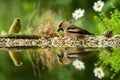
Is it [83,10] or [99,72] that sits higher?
[83,10]

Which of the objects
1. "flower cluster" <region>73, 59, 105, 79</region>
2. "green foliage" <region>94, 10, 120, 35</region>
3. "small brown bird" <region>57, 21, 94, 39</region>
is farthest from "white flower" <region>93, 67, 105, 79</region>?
"small brown bird" <region>57, 21, 94, 39</region>

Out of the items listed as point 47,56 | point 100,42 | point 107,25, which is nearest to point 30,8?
point 47,56

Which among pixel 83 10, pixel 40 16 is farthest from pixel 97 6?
pixel 40 16

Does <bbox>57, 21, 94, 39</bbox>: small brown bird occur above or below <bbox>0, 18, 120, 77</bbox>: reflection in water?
above

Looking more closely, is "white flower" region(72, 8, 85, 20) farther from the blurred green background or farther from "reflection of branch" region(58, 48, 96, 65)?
"reflection of branch" region(58, 48, 96, 65)

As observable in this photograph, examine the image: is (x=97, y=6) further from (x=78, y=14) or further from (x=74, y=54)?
(x=74, y=54)

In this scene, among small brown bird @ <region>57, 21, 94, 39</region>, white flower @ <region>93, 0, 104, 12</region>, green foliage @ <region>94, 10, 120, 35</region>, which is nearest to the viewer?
small brown bird @ <region>57, 21, 94, 39</region>

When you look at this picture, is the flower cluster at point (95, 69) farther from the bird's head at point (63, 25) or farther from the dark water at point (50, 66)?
the bird's head at point (63, 25)

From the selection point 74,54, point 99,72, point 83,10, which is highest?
point 83,10

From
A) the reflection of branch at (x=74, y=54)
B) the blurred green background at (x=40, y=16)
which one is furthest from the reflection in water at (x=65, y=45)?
the blurred green background at (x=40, y=16)
